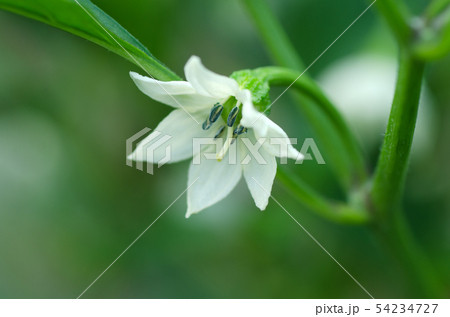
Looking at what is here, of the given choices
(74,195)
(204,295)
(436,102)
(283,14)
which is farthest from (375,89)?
(74,195)

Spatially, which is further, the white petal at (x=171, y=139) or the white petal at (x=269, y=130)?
the white petal at (x=171, y=139)

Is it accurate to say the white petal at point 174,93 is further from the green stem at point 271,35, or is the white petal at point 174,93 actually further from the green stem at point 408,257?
the green stem at point 408,257

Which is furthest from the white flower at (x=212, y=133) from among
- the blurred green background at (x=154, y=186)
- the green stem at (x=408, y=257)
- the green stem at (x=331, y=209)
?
the blurred green background at (x=154, y=186)

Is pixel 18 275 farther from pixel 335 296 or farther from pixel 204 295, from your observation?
pixel 335 296

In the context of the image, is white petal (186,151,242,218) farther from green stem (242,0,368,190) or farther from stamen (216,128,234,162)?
green stem (242,0,368,190)

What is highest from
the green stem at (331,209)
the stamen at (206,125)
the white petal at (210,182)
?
the stamen at (206,125)

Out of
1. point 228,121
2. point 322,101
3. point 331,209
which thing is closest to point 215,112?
point 228,121
